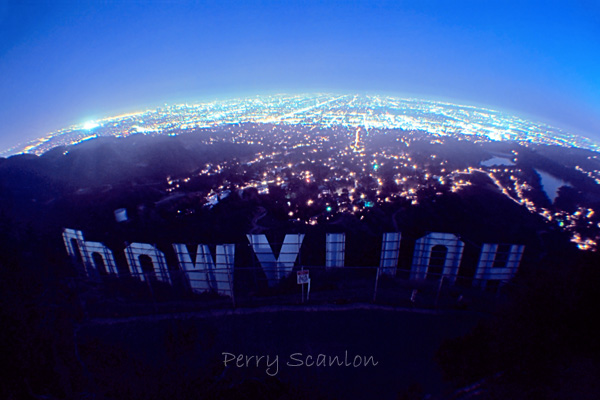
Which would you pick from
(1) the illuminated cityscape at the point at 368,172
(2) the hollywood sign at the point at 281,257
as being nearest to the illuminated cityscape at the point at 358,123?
(1) the illuminated cityscape at the point at 368,172

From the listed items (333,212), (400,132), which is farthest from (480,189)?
(400,132)

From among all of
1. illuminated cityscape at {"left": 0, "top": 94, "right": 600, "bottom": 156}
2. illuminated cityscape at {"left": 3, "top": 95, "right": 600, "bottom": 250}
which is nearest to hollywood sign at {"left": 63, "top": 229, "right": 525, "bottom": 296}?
illuminated cityscape at {"left": 3, "top": 95, "right": 600, "bottom": 250}

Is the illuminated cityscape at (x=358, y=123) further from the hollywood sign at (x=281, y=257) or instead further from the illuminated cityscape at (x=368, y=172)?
the hollywood sign at (x=281, y=257)

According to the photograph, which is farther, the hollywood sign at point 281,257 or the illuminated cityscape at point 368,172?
the illuminated cityscape at point 368,172

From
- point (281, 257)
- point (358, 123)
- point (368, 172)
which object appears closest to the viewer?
point (281, 257)

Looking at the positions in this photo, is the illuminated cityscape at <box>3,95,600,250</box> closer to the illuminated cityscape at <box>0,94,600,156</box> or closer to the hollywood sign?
the hollywood sign

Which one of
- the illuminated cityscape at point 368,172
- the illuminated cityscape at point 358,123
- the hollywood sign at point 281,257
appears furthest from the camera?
the illuminated cityscape at point 358,123

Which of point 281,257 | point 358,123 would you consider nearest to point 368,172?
point 281,257

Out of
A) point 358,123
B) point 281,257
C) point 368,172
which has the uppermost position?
point 358,123

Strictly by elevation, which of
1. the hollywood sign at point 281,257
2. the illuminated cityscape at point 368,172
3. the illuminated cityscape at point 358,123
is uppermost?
the illuminated cityscape at point 358,123

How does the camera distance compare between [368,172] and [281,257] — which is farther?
[368,172]

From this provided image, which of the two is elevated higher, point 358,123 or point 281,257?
point 358,123

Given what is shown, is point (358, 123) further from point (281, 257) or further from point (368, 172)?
point (281, 257)
